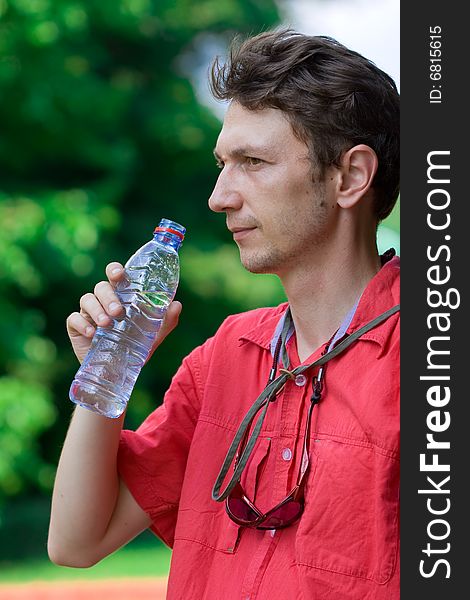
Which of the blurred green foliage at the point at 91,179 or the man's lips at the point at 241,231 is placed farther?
the blurred green foliage at the point at 91,179

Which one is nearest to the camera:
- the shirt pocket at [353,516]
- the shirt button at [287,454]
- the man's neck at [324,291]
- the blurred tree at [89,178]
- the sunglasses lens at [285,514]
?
the shirt pocket at [353,516]

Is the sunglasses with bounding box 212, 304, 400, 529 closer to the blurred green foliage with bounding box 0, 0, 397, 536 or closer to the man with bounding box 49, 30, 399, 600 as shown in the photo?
the man with bounding box 49, 30, 399, 600

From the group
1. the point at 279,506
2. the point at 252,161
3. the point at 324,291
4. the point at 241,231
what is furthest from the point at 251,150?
the point at 279,506

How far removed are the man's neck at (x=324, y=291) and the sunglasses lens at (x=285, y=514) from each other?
0.35 meters

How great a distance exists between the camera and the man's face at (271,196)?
1.99 m

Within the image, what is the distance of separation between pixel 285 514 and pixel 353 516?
0.14 meters

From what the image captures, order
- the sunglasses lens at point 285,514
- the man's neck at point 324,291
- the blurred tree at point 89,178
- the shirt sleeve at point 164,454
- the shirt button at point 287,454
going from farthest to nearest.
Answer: the blurred tree at point 89,178
the shirt sleeve at point 164,454
the man's neck at point 324,291
the shirt button at point 287,454
the sunglasses lens at point 285,514

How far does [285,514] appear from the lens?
6.05 ft

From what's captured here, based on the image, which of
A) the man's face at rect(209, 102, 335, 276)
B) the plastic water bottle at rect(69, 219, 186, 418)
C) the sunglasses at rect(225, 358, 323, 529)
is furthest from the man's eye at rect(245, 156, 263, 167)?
the sunglasses at rect(225, 358, 323, 529)

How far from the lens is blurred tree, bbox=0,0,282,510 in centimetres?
852

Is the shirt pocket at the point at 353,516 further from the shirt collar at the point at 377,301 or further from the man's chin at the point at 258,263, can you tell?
the man's chin at the point at 258,263

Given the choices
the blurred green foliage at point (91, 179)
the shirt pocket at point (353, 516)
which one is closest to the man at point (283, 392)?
the shirt pocket at point (353, 516)

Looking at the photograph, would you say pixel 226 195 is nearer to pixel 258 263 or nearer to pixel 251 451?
pixel 258 263

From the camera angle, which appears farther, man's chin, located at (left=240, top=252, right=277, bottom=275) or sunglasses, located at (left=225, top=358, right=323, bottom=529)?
man's chin, located at (left=240, top=252, right=277, bottom=275)
